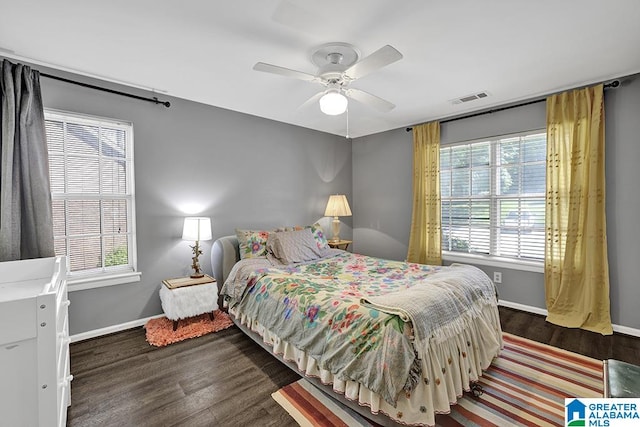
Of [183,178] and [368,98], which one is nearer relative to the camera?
[368,98]

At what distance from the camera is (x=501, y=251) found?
3729 millimetres

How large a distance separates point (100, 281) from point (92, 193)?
34.2 inches

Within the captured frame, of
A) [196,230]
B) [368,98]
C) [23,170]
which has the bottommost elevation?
[196,230]

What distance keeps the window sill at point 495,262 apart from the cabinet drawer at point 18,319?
4.16m

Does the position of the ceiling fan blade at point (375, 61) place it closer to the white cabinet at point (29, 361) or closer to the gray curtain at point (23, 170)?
the white cabinet at point (29, 361)

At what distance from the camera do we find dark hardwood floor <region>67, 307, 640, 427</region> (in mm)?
1816

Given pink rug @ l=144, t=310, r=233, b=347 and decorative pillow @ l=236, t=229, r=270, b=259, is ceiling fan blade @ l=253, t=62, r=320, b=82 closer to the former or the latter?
decorative pillow @ l=236, t=229, r=270, b=259

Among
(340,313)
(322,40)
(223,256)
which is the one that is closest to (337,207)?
(223,256)

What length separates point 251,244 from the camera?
328 centimetres

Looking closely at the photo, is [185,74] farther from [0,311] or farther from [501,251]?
[501,251]

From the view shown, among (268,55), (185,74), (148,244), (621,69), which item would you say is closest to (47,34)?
(185,74)

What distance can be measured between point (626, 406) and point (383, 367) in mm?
1045

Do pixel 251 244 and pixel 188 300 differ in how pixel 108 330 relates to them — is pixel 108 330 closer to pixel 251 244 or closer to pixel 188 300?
pixel 188 300

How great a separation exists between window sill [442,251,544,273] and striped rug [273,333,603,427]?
3.77ft
